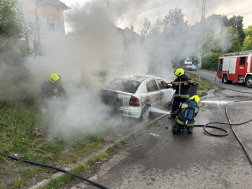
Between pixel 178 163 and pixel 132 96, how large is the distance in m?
2.37

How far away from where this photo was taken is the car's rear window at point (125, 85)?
5.54m

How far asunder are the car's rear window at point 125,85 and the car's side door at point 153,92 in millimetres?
492

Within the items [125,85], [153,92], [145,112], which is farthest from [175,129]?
[125,85]

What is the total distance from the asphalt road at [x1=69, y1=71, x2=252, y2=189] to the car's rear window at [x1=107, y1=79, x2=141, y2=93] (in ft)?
4.37

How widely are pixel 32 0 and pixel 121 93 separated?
747cm

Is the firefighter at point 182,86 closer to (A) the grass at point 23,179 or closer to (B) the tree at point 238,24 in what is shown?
(A) the grass at point 23,179

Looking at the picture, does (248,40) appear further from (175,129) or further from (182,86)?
(175,129)

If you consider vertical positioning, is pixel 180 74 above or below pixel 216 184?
above

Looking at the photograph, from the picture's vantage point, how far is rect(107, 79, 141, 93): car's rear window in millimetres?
5540

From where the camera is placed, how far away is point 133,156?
3.68 meters

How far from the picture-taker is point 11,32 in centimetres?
555

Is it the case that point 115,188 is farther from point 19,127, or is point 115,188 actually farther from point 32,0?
point 32,0

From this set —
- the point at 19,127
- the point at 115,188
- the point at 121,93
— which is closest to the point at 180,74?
the point at 121,93

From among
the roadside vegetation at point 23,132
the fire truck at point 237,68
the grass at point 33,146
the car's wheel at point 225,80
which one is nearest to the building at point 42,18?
the roadside vegetation at point 23,132
